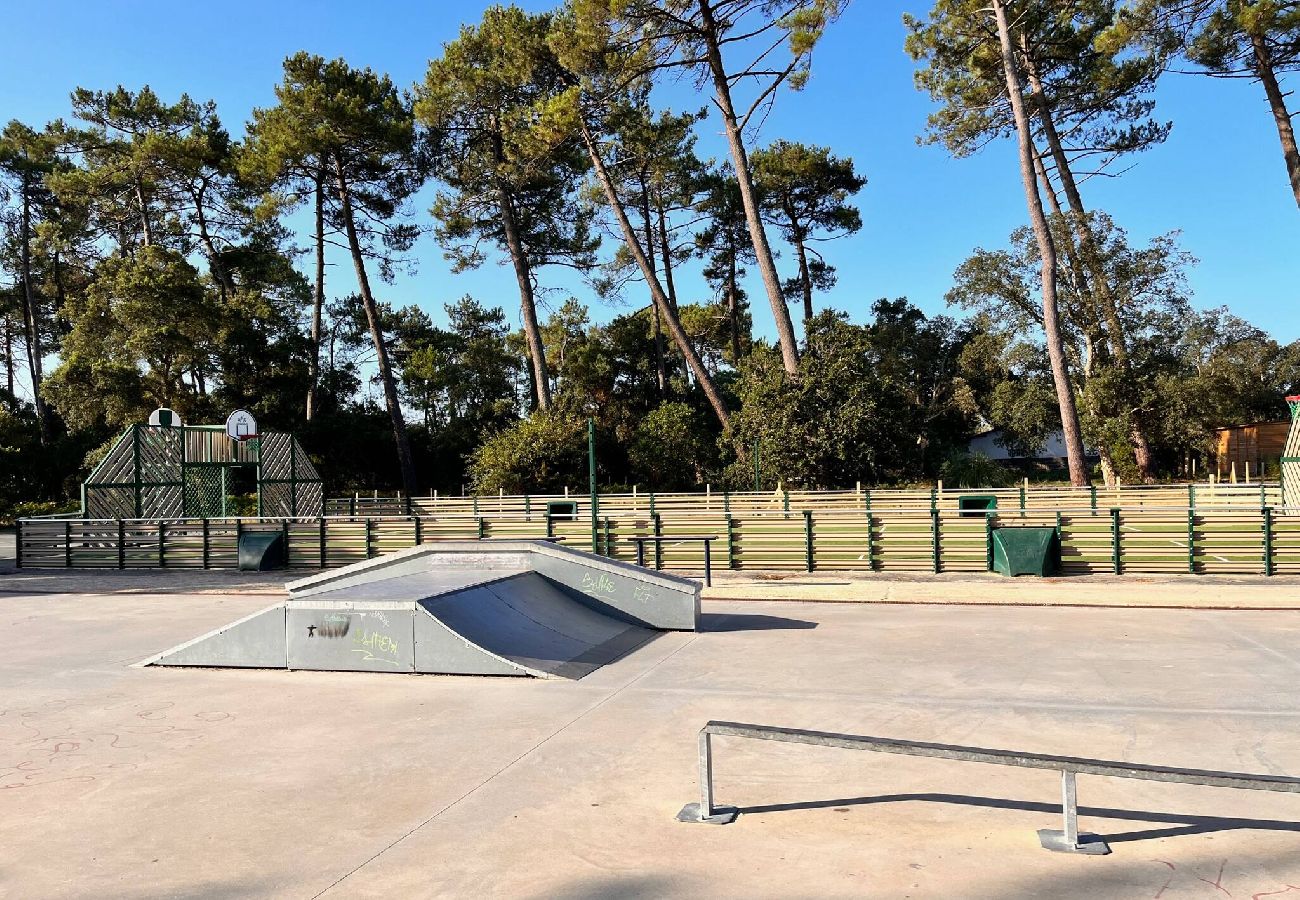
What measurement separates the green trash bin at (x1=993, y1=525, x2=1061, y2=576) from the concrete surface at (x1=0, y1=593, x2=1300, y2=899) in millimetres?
5208

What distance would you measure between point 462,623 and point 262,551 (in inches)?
485

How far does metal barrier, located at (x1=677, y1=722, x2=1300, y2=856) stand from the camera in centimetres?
401

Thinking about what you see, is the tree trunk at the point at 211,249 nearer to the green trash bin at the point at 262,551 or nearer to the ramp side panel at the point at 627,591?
the green trash bin at the point at 262,551

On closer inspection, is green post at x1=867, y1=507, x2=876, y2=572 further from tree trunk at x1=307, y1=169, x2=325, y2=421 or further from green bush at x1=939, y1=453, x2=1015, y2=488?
tree trunk at x1=307, y1=169, x2=325, y2=421

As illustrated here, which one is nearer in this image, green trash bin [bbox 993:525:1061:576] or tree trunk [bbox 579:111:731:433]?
green trash bin [bbox 993:525:1061:576]

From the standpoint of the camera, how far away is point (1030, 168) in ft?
89.8

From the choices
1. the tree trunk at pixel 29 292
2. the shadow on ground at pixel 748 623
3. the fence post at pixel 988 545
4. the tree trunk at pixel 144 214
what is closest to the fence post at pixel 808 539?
the fence post at pixel 988 545

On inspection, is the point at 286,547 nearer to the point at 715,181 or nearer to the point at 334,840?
the point at 334,840

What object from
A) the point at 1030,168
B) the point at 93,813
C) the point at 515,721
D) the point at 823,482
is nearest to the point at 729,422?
the point at 823,482

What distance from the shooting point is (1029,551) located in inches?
601

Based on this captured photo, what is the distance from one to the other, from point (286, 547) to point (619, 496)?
12996 millimetres

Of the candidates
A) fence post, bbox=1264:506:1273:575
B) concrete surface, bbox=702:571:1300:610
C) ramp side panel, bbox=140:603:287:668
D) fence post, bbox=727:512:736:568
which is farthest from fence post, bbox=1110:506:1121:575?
ramp side panel, bbox=140:603:287:668

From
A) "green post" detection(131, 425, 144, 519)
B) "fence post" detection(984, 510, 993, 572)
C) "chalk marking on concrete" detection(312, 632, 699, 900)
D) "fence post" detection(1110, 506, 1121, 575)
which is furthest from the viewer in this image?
"green post" detection(131, 425, 144, 519)

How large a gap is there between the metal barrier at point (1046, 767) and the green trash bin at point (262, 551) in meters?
16.6
